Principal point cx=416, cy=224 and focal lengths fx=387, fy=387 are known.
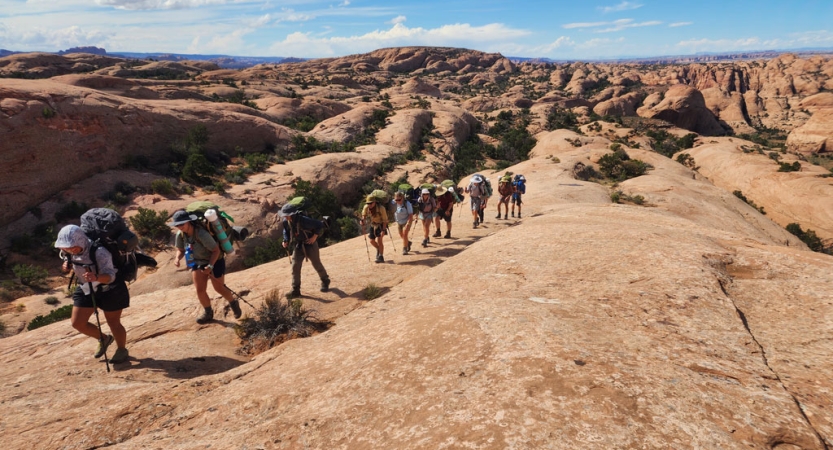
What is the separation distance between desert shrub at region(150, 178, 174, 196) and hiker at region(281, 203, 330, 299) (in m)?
19.2

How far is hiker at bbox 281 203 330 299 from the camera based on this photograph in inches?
341

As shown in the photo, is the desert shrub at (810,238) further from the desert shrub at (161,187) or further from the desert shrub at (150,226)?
the desert shrub at (161,187)

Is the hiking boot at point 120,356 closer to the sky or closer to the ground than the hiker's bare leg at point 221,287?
closer to the ground

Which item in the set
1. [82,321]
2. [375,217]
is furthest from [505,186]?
[82,321]

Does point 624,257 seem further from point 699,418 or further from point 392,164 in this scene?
point 392,164

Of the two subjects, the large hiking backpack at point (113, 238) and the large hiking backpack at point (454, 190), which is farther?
the large hiking backpack at point (454, 190)

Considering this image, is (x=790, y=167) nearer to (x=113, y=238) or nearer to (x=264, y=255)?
(x=264, y=255)

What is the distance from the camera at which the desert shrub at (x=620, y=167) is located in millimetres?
30562

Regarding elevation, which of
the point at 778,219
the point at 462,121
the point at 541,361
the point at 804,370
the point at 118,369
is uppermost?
the point at 462,121

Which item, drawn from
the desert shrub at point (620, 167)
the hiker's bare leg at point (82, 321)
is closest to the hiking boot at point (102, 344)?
the hiker's bare leg at point (82, 321)

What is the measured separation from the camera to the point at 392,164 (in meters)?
33.8

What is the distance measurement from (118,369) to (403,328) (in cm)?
487

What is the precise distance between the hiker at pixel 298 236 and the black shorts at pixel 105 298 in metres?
3.12

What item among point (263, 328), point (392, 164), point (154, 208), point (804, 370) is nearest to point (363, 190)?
point (392, 164)
